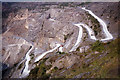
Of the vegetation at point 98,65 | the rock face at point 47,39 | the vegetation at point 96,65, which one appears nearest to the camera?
the vegetation at point 98,65

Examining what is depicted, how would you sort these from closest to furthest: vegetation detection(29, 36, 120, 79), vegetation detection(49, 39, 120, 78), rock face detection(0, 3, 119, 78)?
vegetation detection(49, 39, 120, 78) → vegetation detection(29, 36, 120, 79) → rock face detection(0, 3, 119, 78)

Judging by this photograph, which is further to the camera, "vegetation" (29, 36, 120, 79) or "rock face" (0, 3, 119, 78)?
"rock face" (0, 3, 119, 78)

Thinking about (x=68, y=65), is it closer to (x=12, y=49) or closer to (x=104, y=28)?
(x=104, y=28)

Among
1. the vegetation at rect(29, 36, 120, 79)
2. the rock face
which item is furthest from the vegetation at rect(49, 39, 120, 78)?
the rock face

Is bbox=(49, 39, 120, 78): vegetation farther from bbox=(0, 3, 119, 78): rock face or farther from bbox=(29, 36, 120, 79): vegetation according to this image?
bbox=(0, 3, 119, 78): rock face

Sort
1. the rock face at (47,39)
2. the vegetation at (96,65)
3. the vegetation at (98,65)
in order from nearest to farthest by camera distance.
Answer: the vegetation at (98,65), the vegetation at (96,65), the rock face at (47,39)

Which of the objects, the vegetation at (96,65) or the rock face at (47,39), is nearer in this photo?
the vegetation at (96,65)

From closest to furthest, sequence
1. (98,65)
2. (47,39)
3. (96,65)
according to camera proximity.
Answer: (98,65), (96,65), (47,39)

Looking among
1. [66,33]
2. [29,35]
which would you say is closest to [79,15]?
[66,33]

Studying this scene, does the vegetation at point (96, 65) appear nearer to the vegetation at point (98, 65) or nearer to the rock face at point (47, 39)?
the vegetation at point (98, 65)

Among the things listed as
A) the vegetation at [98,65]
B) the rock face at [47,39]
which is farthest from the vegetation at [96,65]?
the rock face at [47,39]

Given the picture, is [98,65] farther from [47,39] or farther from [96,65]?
[47,39]

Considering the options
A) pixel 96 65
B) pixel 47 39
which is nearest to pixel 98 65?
pixel 96 65

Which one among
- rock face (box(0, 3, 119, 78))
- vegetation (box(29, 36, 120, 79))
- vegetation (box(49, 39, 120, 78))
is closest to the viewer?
vegetation (box(49, 39, 120, 78))
